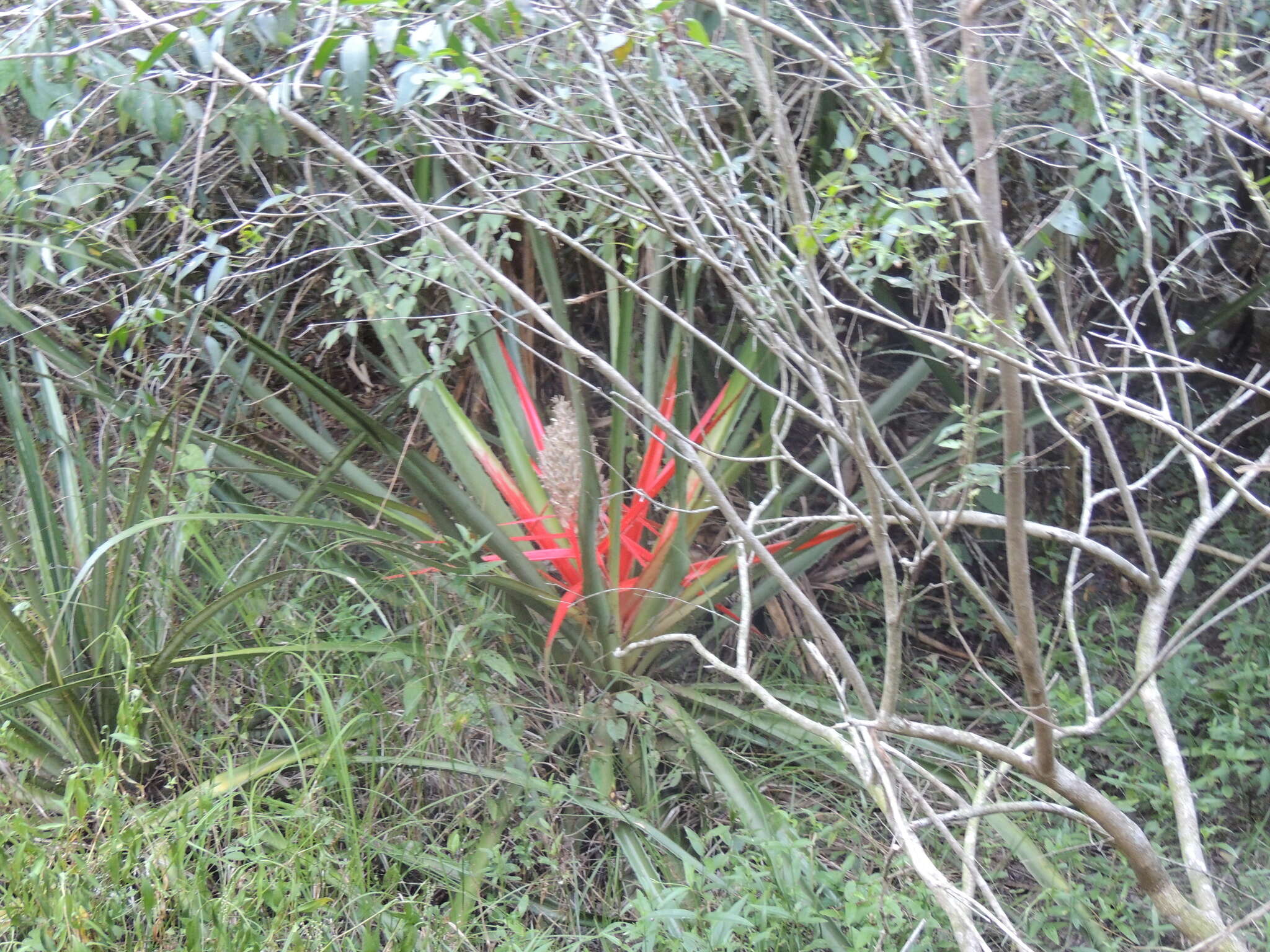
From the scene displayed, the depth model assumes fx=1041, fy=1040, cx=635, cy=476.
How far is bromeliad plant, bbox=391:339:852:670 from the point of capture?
1.95 meters

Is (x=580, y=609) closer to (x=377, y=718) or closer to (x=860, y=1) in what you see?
(x=377, y=718)

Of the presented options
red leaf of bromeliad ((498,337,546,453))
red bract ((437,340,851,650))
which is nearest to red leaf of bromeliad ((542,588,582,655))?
red bract ((437,340,851,650))

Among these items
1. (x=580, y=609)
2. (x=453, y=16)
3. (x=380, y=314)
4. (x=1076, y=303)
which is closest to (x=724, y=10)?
(x=453, y=16)

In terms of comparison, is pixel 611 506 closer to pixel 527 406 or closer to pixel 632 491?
pixel 632 491

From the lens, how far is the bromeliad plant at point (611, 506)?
195cm

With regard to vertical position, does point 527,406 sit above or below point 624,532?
above

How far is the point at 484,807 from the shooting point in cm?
184

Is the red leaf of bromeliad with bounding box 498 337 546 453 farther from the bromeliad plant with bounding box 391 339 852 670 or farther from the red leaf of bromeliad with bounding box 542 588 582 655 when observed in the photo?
the red leaf of bromeliad with bounding box 542 588 582 655

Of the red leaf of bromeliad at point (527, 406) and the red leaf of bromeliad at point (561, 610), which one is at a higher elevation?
the red leaf of bromeliad at point (527, 406)

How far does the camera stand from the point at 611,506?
1993 mm

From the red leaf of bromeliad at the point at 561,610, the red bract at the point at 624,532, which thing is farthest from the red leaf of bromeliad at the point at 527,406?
the red leaf of bromeliad at the point at 561,610

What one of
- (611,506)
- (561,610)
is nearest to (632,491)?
(611,506)

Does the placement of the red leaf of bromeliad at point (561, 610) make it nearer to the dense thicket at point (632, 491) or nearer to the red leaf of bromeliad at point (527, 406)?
the dense thicket at point (632, 491)

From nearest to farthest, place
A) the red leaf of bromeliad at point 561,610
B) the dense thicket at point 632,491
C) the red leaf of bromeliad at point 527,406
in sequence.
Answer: the dense thicket at point 632,491 < the red leaf of bromeliad at point 561,610 < the red leaf of bromeliad at point 527,406
